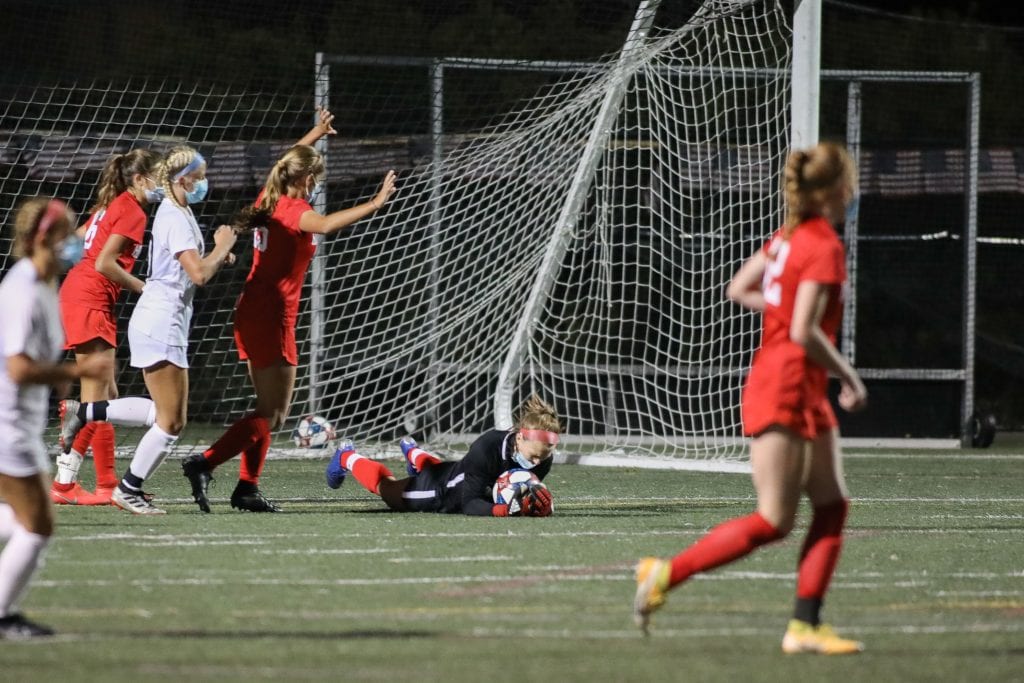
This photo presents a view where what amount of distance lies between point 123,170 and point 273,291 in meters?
1.18

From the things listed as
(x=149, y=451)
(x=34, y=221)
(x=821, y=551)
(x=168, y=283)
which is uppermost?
(x=34, y=221)

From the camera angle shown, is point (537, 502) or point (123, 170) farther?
point (123, 170)

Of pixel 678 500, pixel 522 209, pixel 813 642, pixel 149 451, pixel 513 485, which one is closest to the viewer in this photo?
pixel 813 642

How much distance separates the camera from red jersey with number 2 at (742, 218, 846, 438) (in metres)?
5.47

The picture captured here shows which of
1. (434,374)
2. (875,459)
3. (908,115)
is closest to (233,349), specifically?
(434,374)

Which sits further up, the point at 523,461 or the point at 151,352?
the point at 151,352

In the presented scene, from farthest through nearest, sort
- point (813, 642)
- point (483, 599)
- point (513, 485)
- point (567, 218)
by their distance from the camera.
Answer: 1. point (567, 218)
2. point (513, 485)
3. point (483, 599)
4. point (813, 642)

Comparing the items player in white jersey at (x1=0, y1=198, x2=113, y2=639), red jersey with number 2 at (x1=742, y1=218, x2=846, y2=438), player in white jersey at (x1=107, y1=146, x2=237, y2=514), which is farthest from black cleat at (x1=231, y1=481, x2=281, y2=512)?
red jersey with number 2 at (x1=742, y1=218, x2=846, y2=438)

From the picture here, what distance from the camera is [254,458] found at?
9422 millimetres

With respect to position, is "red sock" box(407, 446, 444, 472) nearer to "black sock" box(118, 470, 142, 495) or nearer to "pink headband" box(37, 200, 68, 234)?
"black sock" box(118, 470, 142, 495)

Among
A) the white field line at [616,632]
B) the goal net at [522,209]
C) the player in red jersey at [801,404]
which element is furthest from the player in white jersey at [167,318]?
the player in red jersey at [801,404]

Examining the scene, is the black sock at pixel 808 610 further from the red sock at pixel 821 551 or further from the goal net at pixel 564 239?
the goal net at pixel 564 239

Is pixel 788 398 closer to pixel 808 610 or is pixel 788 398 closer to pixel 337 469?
pixel 808 610

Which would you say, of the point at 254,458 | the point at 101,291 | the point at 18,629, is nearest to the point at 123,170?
the point at 101,291
